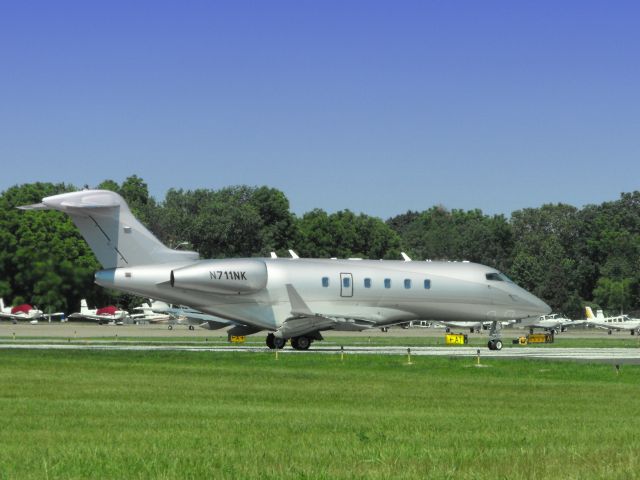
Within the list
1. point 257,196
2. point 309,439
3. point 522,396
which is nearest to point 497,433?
point 309,439

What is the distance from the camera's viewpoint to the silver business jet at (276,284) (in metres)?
55.1

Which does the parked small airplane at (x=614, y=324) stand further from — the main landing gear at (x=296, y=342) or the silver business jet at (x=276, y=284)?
the main landing gear at (x=296, y=342)

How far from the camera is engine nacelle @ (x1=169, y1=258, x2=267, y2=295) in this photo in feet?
180


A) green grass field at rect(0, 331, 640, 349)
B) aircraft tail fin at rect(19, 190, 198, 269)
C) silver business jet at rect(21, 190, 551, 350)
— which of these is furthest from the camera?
green grass field at rect(0, 331, 640, 349)

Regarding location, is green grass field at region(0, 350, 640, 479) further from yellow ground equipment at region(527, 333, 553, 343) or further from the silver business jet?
yellow ground equipment at region(527, 333, 553, 343)

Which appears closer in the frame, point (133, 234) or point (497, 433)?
point (497, 433)

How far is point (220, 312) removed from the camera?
5688 centimetres

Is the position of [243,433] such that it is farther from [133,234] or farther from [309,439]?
[133,234]

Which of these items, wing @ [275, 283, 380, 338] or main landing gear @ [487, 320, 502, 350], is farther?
main landing gear @ [487, 320, 502, 350]

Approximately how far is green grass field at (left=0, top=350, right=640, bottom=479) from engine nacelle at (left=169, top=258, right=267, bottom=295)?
14235mm

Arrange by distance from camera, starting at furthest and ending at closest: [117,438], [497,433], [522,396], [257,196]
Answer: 1. [257,196]
2. [522,396]
3. [497,433]
4. [117,438]

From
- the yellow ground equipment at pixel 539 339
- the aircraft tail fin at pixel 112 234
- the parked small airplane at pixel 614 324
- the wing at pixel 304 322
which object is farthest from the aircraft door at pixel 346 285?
the parked small airplane at pixel 614 324

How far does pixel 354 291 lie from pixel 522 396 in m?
28.7

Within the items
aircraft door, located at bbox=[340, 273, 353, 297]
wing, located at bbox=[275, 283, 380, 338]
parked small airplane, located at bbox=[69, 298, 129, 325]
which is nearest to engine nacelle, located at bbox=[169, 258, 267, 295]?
wing, located at bbox=[275, 283, 380, 338]
